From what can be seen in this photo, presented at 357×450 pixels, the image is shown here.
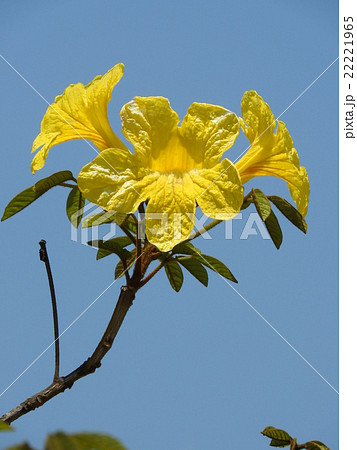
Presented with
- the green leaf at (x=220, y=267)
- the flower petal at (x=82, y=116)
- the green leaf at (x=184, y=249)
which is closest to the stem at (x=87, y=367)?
the green leaf at (x=184, y=249)

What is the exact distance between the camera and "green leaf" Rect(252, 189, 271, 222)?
1632mm

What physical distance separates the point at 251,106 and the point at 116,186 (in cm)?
55

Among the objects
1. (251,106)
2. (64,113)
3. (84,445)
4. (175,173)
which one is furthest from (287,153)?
(84,445)

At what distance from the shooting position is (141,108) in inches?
65.8

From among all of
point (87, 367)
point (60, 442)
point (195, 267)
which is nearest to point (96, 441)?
point (60, 442)

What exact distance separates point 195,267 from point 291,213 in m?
0.40

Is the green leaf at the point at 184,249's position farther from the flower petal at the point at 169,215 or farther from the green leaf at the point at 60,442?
the green leaf at the point at 60,442

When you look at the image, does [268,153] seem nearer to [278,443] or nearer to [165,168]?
[165,168]

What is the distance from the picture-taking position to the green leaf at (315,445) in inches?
62.9

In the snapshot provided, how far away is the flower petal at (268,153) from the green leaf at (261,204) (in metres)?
0.19

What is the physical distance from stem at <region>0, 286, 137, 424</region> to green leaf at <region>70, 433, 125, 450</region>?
3.41 ft

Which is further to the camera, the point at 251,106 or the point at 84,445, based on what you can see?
the point at 251,106

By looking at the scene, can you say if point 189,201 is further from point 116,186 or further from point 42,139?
point 42,139

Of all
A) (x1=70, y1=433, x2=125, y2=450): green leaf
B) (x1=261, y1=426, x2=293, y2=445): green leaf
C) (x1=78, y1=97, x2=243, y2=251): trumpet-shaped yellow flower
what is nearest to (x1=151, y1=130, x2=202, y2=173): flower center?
(x1=78, y1=97, x2=243, y2=251): trumpet-shaped yellow flower
